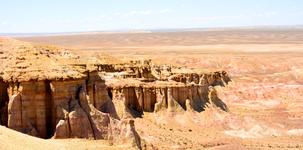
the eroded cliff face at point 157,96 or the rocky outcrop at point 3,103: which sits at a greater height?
the rocky outcrop at point 3,103

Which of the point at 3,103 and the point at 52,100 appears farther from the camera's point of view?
the point at 3,103

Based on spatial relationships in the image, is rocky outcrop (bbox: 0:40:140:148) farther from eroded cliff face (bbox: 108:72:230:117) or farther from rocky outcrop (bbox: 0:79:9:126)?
eroded cliff face (bbox: 108:72:230:117)

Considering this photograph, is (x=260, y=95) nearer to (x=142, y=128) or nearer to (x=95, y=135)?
(x=142, y=128)

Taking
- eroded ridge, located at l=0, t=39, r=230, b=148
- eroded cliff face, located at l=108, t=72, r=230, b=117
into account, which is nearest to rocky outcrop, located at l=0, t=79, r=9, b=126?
eroded ridge, located at l=0, t=39, r=230, b=148

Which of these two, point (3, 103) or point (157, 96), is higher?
point (3, 103)

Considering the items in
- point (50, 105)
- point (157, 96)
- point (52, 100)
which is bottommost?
point (157, 96)

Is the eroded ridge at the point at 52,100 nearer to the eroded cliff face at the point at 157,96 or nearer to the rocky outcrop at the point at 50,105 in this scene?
the rocky outcrop at the point at 50,105

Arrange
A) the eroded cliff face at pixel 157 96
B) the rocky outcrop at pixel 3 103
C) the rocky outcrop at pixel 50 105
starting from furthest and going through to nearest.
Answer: the eroded cliff face at pixel 157 96 < the rocky outcrop at pixel 3 103 < the rocky outcrop at pixel 50 105

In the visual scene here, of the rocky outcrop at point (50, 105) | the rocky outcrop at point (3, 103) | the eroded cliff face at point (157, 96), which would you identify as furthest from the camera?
the eroded cliff face at point (157, 96)

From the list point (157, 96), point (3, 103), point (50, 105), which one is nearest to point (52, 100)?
point (50, 105)

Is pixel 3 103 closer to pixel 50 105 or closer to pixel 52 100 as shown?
pixel 50 105

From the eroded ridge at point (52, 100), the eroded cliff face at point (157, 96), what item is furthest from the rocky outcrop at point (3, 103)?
the eroded cliff face at point (157, 96)
